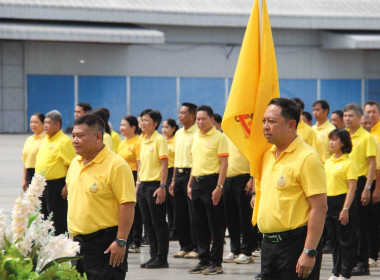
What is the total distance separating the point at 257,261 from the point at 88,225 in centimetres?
514

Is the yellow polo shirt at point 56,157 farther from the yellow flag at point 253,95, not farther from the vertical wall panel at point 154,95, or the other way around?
the vertical wall panel at point 154,95

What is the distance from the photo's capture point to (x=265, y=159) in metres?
5.80

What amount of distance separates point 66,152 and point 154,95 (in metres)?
22.9

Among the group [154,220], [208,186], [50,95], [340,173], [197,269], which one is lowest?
[197,269]

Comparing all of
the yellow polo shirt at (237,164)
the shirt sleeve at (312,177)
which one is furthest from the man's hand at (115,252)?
the yellow polo shirt at (237,164)

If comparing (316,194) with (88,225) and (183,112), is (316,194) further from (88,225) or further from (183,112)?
(183,112)

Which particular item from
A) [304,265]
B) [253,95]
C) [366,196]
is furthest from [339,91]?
[304,265]

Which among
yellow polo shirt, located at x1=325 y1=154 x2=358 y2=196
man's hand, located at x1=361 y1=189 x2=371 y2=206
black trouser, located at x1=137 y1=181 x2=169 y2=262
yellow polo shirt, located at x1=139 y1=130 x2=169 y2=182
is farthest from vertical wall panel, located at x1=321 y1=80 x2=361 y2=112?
yellow polo shirt, located at x1=325 y1=154 x2=358 y2=196

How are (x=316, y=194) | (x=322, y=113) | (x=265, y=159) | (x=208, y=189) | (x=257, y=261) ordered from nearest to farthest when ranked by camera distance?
(x=316, y=194) < (x=265, y=159) < (x=208, y=189) < (x=257, y=261) < (x=322, y=113)

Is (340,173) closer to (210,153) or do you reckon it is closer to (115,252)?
(210,153)

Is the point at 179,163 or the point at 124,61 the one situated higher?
the point at 124,61

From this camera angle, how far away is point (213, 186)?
32.7 ft

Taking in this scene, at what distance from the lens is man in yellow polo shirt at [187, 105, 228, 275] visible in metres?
9.80

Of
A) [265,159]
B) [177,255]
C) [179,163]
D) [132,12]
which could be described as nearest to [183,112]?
[179,163]
